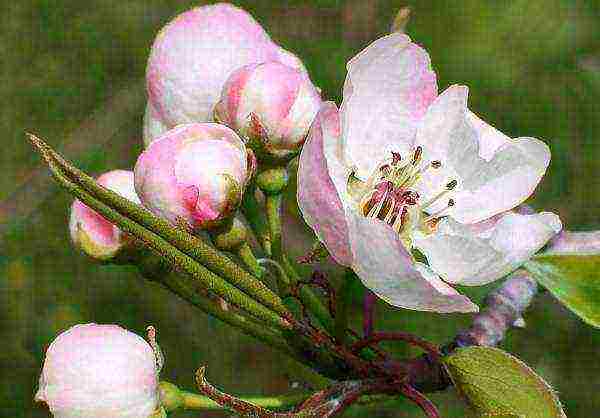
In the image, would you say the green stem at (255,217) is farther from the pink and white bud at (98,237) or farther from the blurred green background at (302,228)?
the blurred green background at (302,228)

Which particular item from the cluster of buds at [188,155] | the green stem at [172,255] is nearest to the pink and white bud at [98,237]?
the cluster of buds at [188,155]

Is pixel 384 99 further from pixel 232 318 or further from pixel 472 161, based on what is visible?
pixel 232 318

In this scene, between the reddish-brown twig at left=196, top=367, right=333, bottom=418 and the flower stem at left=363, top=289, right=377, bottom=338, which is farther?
the flower stem at left=363, top=289, right=377, bottom=338

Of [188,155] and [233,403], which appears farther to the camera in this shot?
[188,155]

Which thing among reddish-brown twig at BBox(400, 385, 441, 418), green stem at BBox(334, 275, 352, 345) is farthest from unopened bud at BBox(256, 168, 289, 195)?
reddish-brown twig at BBox(400, 385, 441, 418)

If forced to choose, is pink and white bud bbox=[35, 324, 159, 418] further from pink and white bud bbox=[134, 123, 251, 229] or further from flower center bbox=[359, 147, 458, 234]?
flower center bbox=[359, 147, 458, 234]

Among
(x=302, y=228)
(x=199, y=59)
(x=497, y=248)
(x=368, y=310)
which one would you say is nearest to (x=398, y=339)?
(x=368, y=310)

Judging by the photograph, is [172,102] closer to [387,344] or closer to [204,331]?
[387,344]
